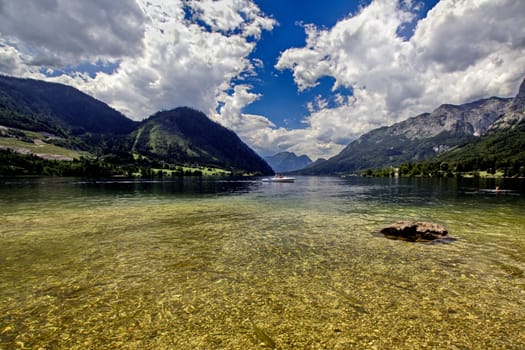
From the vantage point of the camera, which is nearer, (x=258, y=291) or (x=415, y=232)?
(x=258, y=291)

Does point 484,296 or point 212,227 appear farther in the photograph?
point 212,227

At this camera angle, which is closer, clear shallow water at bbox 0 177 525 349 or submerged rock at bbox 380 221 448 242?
clear shallow water at bbox 0 177 525 349

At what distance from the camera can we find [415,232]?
23.2m

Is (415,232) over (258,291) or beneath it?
over

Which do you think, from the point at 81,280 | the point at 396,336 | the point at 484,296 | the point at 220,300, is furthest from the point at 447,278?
the point at 81,280

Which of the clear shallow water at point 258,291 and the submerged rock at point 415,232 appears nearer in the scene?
the clear shallow water at point 258,291

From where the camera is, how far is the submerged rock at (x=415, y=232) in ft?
74.5

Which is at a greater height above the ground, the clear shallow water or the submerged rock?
the submerged rock

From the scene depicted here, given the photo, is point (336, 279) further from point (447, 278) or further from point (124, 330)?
point (124, 330)

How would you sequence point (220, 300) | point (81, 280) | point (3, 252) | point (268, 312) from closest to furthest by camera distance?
point (268, 312) < point (220, 300) < point (81, 280) < point (3, 252)

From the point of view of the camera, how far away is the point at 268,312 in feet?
34.9

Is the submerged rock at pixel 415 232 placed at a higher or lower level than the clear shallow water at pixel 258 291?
higher

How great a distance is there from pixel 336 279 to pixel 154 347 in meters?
9.25

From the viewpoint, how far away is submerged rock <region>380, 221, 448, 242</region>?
22703mm
